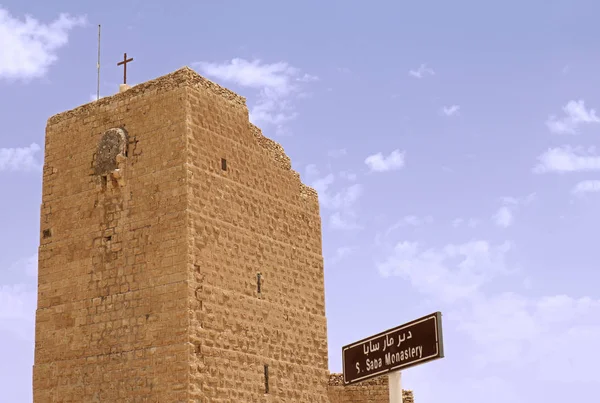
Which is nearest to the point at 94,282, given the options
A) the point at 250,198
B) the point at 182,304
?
the point at 182,304

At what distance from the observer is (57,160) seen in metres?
19.0

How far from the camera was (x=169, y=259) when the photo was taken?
1662 cm

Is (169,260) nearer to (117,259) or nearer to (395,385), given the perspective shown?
(117,259)

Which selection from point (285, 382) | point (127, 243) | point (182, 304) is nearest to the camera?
point (182, 304)

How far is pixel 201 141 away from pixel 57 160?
352cm

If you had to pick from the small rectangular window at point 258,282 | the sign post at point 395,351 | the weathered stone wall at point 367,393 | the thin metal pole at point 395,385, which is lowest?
the thin metal pole at point 395,385

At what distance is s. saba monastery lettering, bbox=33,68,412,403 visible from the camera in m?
16.5

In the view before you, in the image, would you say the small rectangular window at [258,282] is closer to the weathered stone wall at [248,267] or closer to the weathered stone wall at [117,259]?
the weathered stone wall at [248,267]

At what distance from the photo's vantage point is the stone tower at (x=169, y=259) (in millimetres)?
16484

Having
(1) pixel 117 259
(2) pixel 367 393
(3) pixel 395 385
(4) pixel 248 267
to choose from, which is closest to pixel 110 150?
(1) pixel 117 259

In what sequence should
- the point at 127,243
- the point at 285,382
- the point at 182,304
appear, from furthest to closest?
the point at 285,382, the point at 127,243, the point at 182,304

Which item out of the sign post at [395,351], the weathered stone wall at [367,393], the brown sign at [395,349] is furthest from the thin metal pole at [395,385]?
the weathered stone wall at [367,393]

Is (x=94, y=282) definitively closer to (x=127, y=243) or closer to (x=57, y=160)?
(x=127, y=243)

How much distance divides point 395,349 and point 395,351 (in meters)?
0.02
